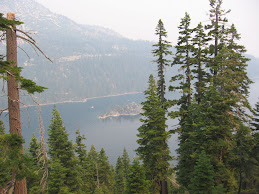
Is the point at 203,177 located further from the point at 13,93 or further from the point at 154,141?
the point at 13,93

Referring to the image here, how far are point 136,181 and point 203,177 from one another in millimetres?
5107

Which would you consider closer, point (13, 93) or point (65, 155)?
point (13, 93)

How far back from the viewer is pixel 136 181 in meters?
15.7

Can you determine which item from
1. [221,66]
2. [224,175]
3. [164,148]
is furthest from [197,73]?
[224,175]

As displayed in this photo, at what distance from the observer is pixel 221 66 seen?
17125 mm

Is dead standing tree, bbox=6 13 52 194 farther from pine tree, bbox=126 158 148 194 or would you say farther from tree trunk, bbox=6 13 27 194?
pine tree, bbox=126 158 148 194

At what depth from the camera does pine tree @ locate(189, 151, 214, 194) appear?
14195 millimetres

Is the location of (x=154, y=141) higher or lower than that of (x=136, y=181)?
higher

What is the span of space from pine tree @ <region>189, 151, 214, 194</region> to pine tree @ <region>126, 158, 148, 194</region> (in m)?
3.88

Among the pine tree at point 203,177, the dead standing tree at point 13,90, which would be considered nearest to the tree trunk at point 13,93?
the dead standing tree at point 13,90

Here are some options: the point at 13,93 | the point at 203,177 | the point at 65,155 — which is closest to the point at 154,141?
the point at 203,177

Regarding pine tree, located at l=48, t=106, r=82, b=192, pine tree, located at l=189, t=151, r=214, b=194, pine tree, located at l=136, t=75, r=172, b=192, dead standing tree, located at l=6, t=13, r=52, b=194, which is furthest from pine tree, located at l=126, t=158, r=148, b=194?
dead standing tree, located at l=6, t=13, r=52, b=194

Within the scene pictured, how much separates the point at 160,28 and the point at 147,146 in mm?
11345

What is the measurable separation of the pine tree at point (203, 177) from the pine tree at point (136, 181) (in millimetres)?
3882
